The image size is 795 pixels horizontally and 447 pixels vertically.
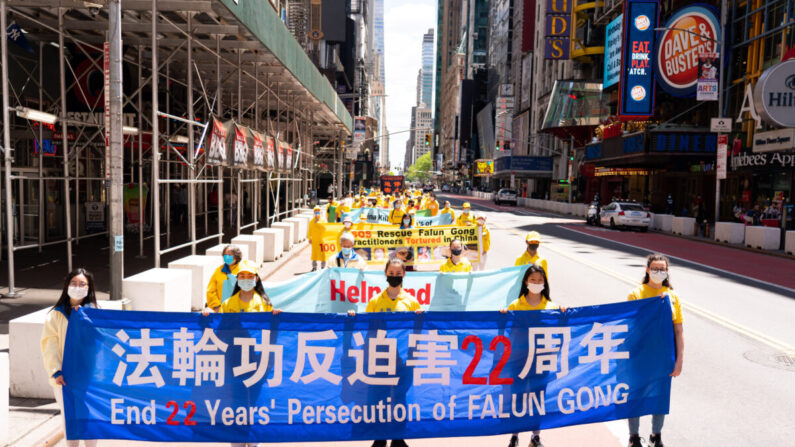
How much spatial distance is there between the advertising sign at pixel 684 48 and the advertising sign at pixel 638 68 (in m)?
0.74

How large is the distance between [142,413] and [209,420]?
515mm

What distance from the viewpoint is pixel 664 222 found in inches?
1352

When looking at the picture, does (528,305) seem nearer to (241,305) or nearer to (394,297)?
(394,297)

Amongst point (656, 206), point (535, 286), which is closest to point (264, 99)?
point (535, 286)

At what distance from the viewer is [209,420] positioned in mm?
4879

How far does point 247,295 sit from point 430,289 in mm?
3641

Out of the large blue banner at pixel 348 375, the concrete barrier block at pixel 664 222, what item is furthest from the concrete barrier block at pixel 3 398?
the concrete barrier block at pixel 664 222

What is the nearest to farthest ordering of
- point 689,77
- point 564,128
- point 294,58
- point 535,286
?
point 535,286 → point 294,58 → point 689,77 → point 564,128

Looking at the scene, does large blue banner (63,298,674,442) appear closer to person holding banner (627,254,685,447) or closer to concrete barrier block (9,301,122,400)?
person holding banner (627,254,685,447)

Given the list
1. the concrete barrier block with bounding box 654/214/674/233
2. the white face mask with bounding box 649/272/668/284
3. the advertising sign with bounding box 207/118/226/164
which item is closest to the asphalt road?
the white face mask with bounding box 649/272/668/284

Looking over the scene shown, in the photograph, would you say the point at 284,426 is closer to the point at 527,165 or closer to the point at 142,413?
the point at 142,413

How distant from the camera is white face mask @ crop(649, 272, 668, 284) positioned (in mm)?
5750

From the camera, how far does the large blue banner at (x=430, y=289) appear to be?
8.68 m

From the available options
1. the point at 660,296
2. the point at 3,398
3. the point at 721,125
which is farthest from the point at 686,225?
the point at 3,398
